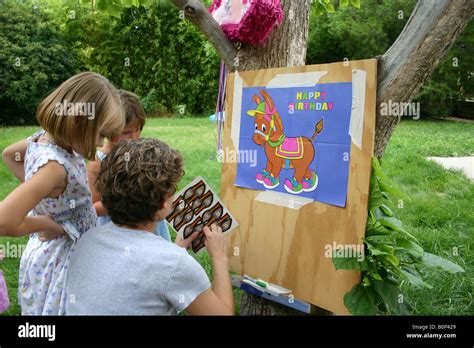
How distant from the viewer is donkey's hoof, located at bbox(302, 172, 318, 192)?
1812 millimetres

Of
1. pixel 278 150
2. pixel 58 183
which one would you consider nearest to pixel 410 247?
pixel 278 150

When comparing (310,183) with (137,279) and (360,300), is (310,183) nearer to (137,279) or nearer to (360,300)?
(360,300)

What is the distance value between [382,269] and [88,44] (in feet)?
47.0

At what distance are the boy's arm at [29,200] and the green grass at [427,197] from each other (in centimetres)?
162

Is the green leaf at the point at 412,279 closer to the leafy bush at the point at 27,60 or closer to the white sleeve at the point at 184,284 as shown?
the white sleeve at the point at 184,284

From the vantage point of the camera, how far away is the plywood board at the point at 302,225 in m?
1.65

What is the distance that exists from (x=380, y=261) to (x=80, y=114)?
1.14 metres

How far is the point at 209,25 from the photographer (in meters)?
2.25

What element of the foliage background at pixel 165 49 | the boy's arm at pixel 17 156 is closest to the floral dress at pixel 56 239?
the boy's arm at pixel 17 156

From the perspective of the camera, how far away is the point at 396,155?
6719 mm

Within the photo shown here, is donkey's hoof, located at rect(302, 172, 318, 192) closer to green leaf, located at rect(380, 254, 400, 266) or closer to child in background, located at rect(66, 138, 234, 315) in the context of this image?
green leaf, located at rect(380, 254, 400, 266)

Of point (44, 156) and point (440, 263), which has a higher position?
point (44, 156)
